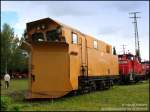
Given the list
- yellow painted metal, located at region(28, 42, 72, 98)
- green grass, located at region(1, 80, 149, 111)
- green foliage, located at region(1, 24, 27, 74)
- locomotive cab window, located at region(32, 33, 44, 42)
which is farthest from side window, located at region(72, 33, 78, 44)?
green foliage, located at region(1, 24, 27, 74)

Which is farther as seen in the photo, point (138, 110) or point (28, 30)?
point (28, 30)

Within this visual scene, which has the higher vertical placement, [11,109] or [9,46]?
[9,46]

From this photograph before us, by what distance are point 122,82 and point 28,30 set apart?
17054 mm

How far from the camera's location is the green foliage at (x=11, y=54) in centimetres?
7869

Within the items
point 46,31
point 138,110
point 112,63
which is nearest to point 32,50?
point 46,31

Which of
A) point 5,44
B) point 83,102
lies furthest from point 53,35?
point 5,44

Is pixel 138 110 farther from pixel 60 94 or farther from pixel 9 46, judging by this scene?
pixel 9 46

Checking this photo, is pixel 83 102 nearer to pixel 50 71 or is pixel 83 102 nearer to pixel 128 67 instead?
pixel 50 71

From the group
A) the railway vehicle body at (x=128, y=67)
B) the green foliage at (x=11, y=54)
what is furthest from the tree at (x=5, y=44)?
the railway vehicle body at (x=128, y=67)

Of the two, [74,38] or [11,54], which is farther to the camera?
[11,54]

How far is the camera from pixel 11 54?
3223 inches

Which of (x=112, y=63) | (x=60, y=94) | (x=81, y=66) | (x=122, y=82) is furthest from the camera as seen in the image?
(x=122, y=82)

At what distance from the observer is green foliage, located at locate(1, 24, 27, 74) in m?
78.7

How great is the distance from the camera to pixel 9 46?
82.2 m
